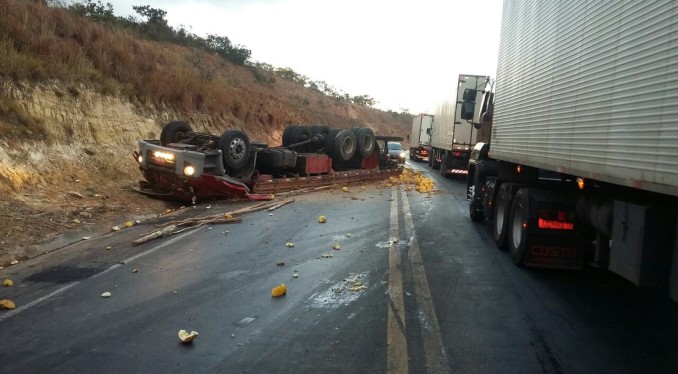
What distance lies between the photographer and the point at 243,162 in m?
13.0

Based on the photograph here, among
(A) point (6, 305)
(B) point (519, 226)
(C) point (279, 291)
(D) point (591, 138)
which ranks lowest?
(A) point (6, 305)

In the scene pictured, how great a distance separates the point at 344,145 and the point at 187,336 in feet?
44.2

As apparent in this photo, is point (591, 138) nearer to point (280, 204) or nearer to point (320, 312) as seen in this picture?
point (320, 312)

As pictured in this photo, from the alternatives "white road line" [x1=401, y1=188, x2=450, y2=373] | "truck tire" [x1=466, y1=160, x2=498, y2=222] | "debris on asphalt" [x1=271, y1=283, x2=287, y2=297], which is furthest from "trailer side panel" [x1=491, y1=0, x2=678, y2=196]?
"debris on asphalt" [x1=271, y1=283, x2=287, y2=297]

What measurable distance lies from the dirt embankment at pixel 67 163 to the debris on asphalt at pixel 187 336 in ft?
12.9

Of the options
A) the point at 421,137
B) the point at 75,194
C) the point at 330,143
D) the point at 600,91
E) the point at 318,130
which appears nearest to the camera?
the point at 600,91

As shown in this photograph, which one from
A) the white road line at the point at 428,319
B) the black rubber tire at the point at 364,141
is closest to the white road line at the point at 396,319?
the white road line at the point at 428,319

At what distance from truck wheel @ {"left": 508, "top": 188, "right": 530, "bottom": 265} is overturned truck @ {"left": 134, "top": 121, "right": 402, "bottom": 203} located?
6696 millimetres

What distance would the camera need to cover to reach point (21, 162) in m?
11.1

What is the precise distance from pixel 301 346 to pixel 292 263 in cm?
290

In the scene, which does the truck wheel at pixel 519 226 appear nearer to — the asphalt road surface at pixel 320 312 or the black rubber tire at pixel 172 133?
the asphalt road surface at pixel 320 312

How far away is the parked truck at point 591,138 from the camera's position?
3.83 meters

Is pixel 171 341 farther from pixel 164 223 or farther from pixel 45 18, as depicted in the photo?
pixel 45 18

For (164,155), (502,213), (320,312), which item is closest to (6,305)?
(320,312)
